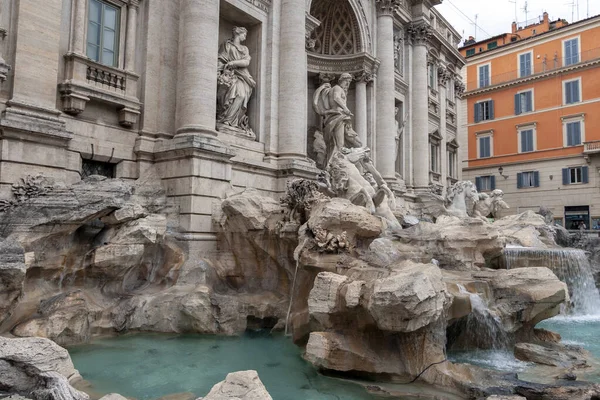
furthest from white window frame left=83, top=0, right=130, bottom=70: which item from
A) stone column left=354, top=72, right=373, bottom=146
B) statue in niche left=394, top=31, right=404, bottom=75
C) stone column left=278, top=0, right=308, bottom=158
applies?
statue in niche left=394, top=31, right=404, bottom=75

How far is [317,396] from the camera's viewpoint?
16.1ft

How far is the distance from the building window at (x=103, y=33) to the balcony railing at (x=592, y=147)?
76.8 ft

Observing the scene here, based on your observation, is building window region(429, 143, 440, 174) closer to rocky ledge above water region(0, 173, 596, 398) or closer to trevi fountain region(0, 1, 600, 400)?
trevi fountain region(0, 1, 600, 400)

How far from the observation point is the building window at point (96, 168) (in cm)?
923

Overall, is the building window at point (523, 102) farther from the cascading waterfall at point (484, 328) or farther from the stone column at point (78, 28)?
the stone column at point (78, 28)

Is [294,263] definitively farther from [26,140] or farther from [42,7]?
[42,7]

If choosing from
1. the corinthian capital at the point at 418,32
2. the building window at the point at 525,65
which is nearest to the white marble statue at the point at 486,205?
the corinthian capital at the point at 418,32

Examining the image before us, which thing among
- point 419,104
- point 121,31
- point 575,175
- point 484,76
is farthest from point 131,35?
point 484,76

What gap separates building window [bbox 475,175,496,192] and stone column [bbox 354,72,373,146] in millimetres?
15547

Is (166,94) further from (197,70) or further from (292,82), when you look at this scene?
(292,82)

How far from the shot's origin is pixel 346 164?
10.4 meters

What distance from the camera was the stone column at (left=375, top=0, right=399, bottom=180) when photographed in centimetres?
1689

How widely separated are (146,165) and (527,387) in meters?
8.08

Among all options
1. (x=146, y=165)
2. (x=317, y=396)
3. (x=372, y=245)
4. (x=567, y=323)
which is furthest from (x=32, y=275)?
(x=567, y=323)
